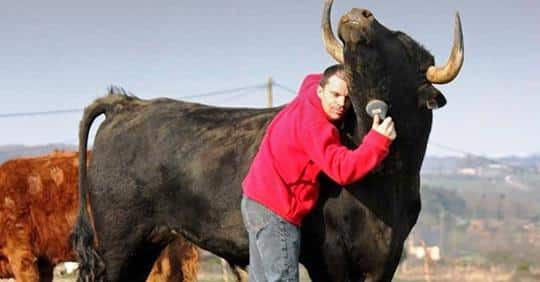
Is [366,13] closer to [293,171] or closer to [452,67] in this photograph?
[452,67]

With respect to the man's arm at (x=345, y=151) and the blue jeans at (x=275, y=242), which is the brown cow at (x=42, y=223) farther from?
the man's arm at (x=345, y=151)

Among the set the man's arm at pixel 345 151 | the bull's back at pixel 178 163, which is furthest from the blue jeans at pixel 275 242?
the bull's back at pixel 178 163

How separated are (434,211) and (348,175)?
55952mm

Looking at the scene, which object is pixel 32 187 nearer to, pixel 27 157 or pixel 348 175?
pixel 27 157

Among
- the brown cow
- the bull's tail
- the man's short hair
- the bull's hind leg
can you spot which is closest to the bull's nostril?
the man's short hair

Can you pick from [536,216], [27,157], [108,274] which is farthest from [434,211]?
[108,274]

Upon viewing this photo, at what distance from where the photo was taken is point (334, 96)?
456cm

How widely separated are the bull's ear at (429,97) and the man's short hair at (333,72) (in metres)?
0.45

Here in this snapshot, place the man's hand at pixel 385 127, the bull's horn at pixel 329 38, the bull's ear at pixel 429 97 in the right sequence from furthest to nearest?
the bull's horn at pixel 329 38
the bull's ear at pixel 429 97
the man's hand at pixel 385 127

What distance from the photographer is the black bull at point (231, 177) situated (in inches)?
179

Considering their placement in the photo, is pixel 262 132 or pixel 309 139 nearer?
pixel 309 139

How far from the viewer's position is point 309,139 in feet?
14.9

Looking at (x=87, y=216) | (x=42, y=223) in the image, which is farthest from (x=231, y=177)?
(x=42, y=223)

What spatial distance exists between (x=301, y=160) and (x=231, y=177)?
0.86m
